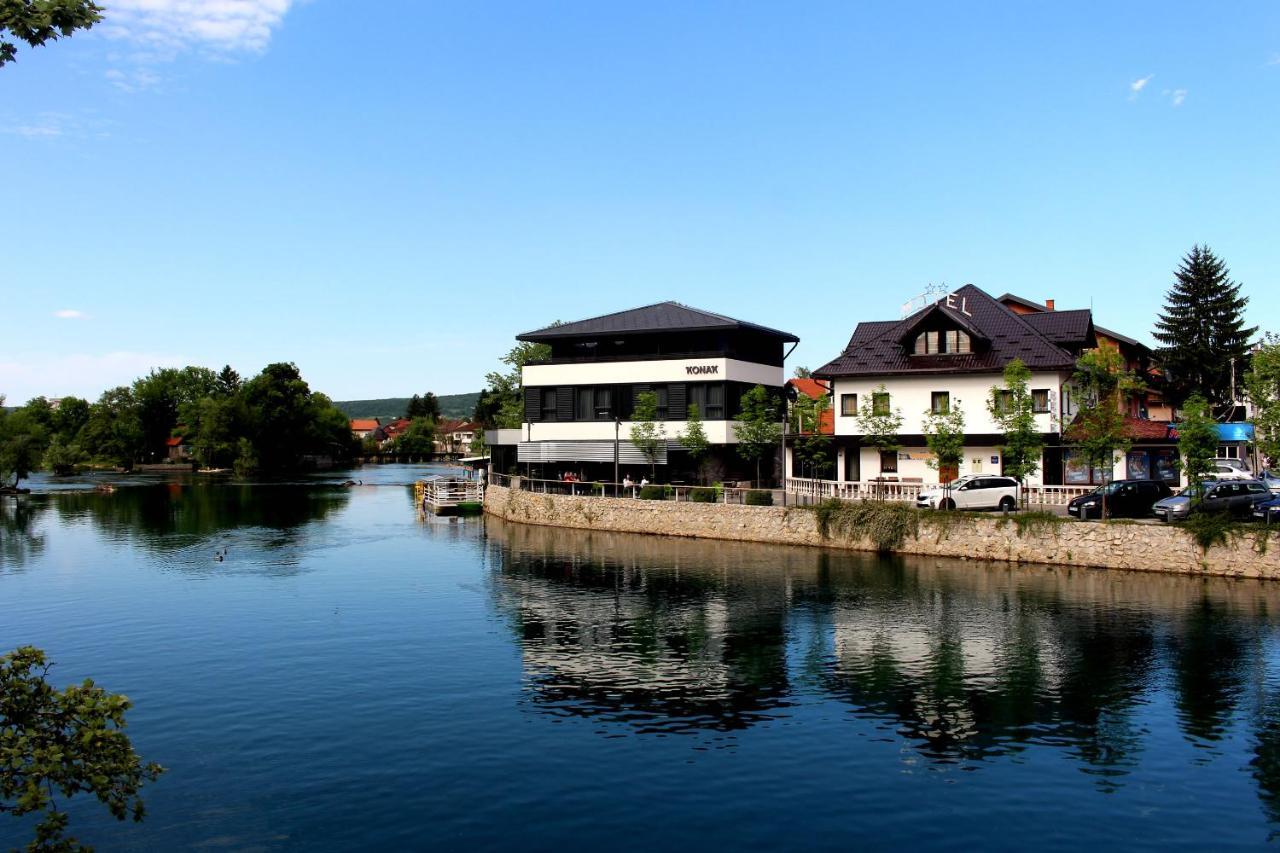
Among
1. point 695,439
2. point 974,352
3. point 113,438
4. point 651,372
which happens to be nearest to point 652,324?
point 651,372

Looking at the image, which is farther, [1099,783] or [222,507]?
[222,507]

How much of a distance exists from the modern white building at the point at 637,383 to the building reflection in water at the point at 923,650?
19632 mm

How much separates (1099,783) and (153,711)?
20580 millimetres

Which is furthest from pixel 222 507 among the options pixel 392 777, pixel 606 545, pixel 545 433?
pixel 392 777

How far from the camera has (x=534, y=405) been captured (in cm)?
6838

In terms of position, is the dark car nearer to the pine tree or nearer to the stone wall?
the stone wall

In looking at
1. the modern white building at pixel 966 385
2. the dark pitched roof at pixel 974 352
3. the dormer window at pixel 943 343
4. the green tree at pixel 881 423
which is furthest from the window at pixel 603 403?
the dormer window at pixel 943 343

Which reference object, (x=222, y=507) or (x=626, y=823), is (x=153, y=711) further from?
(x=222, y=507)

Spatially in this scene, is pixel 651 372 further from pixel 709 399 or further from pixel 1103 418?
pixel 1103 418

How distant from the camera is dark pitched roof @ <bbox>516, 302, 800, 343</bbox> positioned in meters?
63.6

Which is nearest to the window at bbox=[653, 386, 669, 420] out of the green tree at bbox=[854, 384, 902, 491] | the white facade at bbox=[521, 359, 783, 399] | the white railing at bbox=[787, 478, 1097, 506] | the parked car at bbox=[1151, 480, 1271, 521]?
the white facade at bbox=[521, 359, 783, 399]

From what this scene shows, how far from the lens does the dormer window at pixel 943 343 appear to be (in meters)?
56.2

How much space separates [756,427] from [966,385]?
1236 centimetres

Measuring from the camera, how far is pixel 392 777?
19125 millimetres
